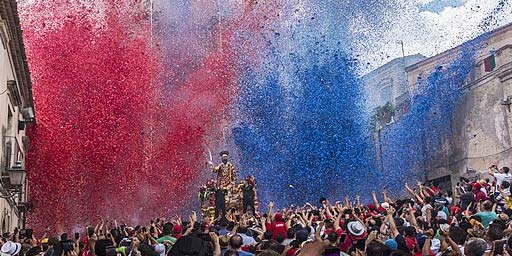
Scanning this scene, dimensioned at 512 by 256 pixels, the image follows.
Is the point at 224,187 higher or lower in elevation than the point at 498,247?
higher

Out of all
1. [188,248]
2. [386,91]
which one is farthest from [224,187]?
[386,91]

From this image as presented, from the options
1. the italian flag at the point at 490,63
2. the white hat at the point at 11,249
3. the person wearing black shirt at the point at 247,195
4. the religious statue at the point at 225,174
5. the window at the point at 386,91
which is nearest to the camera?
the white hat at the point at 11,249

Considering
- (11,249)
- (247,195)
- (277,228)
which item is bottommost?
(11,249)

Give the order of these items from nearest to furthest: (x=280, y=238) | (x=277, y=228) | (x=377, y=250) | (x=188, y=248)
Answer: (x=188, y=248) < (x=377, y=250) < (x=280, y=238) < (x=277, y=228)

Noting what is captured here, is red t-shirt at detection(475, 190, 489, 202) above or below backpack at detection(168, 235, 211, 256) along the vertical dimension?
above

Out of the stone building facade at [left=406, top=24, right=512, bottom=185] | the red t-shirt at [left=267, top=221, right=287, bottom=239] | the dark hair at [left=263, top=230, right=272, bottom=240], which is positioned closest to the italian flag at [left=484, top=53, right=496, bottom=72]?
the stone building facade at [left=406, top=24, right=512, bottom=185]

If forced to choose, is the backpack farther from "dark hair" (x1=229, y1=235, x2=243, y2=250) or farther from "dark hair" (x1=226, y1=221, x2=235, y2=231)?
"dark hair" (x1=226, y1=221, x2=235, y2=231)

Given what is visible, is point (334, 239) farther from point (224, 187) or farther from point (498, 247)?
point (224, 187)

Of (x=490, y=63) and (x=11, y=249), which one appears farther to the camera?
(x=490, y=63)

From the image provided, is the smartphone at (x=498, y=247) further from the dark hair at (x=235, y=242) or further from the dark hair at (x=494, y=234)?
the dark hair at (x=235, y=242)

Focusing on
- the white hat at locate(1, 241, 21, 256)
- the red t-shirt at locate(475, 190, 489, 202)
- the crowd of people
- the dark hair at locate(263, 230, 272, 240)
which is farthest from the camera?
the red t-shirt at locate(475, 190, 489, 202)

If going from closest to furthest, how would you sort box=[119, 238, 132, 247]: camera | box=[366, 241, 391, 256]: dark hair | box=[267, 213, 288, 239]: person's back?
box=[366, 241, 391, 256]: dark hair < box=[119, 238, 132, 247]: camera < box=[267, 213, 288, 239]: person's back

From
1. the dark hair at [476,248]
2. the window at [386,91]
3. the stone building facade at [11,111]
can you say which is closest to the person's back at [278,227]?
the dark hair at [476,248]

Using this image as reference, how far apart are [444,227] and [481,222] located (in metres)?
0.73
